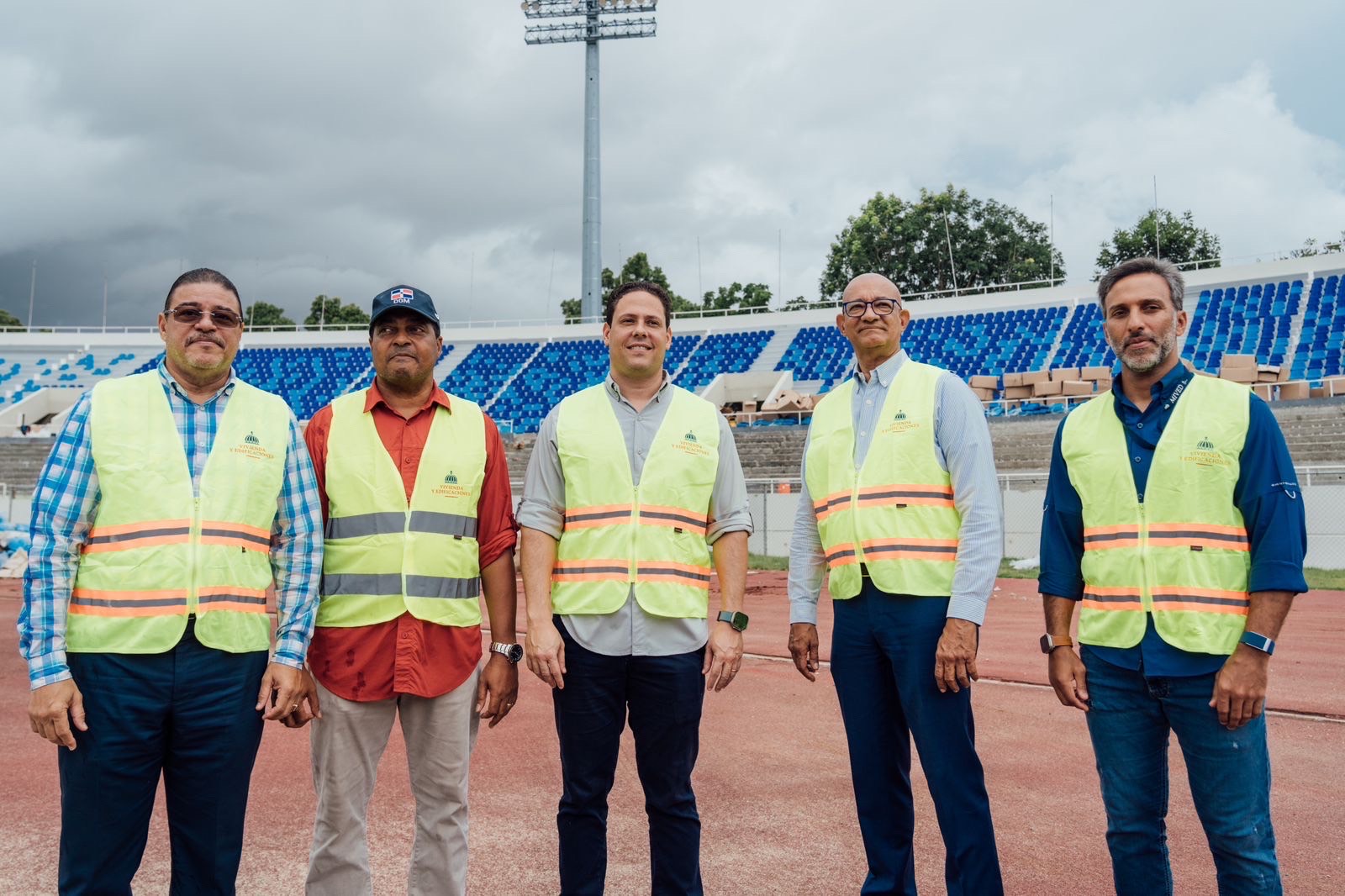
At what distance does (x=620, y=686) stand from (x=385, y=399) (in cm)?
135

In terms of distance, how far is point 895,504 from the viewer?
3.41m

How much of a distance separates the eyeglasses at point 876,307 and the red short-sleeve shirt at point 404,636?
145 centimetres

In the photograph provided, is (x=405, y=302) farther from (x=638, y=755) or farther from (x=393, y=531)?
(x=638, y=755)

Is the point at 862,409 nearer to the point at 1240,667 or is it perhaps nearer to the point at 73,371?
the point at 1240,667

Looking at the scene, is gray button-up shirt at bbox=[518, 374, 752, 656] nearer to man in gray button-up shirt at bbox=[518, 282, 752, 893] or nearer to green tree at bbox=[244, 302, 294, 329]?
man in gray button-up shirt at bbox=[518, 282, 752, 893]

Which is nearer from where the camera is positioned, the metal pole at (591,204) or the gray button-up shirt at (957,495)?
the gray button-up shirt at (957,495)

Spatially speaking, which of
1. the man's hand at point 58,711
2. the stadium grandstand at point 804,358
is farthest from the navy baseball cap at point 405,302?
the stadium grandstand at point 804,358

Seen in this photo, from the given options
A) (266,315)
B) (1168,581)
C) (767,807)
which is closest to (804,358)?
(767,807)

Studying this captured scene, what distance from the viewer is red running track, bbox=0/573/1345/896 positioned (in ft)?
12.9

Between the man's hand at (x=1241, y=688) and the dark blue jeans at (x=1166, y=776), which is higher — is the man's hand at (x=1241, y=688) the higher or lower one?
the higher one

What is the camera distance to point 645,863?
163 inches

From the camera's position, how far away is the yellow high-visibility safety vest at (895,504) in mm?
3318

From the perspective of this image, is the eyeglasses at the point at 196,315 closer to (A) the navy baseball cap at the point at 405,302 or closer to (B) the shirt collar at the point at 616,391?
(A) the navy baseball cap at the point at 405,302

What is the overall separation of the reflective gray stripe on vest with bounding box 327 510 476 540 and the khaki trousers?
0.54 m
